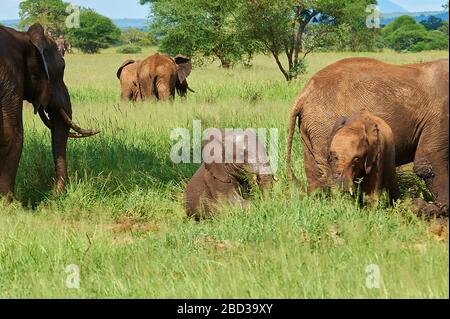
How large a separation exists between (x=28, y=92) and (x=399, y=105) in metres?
3.72

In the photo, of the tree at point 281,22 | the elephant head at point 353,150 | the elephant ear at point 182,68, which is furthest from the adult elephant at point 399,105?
the tree at point 281,22

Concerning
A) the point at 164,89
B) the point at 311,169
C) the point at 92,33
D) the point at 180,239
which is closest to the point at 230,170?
the point at 311,169

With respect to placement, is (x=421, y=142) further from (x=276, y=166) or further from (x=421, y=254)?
(x=421, y=254)

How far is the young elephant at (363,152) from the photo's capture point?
18.4 feet

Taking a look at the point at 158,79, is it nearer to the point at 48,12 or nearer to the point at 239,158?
the point at 239,158

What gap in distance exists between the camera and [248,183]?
7008 mm

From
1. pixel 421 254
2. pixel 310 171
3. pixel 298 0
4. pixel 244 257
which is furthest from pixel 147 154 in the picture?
pixel 298 0

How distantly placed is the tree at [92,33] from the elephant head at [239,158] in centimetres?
6152

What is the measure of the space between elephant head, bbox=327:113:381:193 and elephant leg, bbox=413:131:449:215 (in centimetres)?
78

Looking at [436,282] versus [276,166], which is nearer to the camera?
[436,282]

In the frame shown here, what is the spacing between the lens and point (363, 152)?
5656 mm

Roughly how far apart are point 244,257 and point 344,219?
3.30ft

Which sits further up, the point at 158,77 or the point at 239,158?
the point at 239,158

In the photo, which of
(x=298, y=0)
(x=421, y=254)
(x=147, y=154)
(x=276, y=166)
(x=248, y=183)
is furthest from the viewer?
(x=298, y=0)
